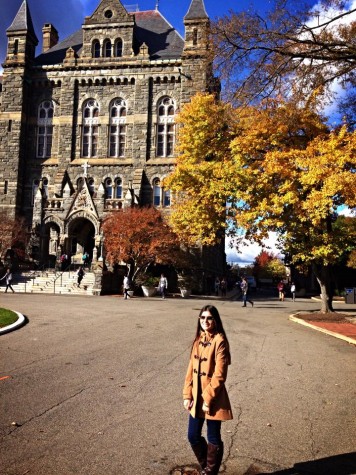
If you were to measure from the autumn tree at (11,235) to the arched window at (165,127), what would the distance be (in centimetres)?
1305

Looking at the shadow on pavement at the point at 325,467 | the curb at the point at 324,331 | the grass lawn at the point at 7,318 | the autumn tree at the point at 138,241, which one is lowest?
the shadow on pavement at the point at 325,467

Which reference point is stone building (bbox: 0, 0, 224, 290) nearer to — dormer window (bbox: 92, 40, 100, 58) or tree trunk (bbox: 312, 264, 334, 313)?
dormer window (bbox: 92, 40, 100, 58)

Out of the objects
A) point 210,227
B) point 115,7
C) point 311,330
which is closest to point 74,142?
point 115,7

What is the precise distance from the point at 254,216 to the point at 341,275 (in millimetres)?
29694

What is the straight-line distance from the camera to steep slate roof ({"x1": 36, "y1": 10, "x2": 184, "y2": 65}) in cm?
4025

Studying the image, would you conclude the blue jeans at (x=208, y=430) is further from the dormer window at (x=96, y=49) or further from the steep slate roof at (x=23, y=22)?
the steep slate roof at (x=23, y=22)

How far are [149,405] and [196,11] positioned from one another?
3890 cm

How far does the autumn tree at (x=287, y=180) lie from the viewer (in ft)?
51.1

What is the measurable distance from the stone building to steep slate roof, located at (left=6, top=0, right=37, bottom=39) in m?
0.09

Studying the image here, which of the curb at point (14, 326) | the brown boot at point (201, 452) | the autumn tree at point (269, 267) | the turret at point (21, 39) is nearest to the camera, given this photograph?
the brown boot at point (201, 452)

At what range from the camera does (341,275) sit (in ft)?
144

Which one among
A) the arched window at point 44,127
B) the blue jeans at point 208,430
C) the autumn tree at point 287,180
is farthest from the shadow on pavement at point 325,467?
the arched window at point 44,127

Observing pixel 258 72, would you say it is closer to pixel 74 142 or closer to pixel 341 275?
pixel 74 142

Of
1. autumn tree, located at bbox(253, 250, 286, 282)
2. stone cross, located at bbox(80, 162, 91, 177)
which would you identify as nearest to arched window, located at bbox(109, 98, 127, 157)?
stone cross, located at bbox(80, 162, 91, 177)
